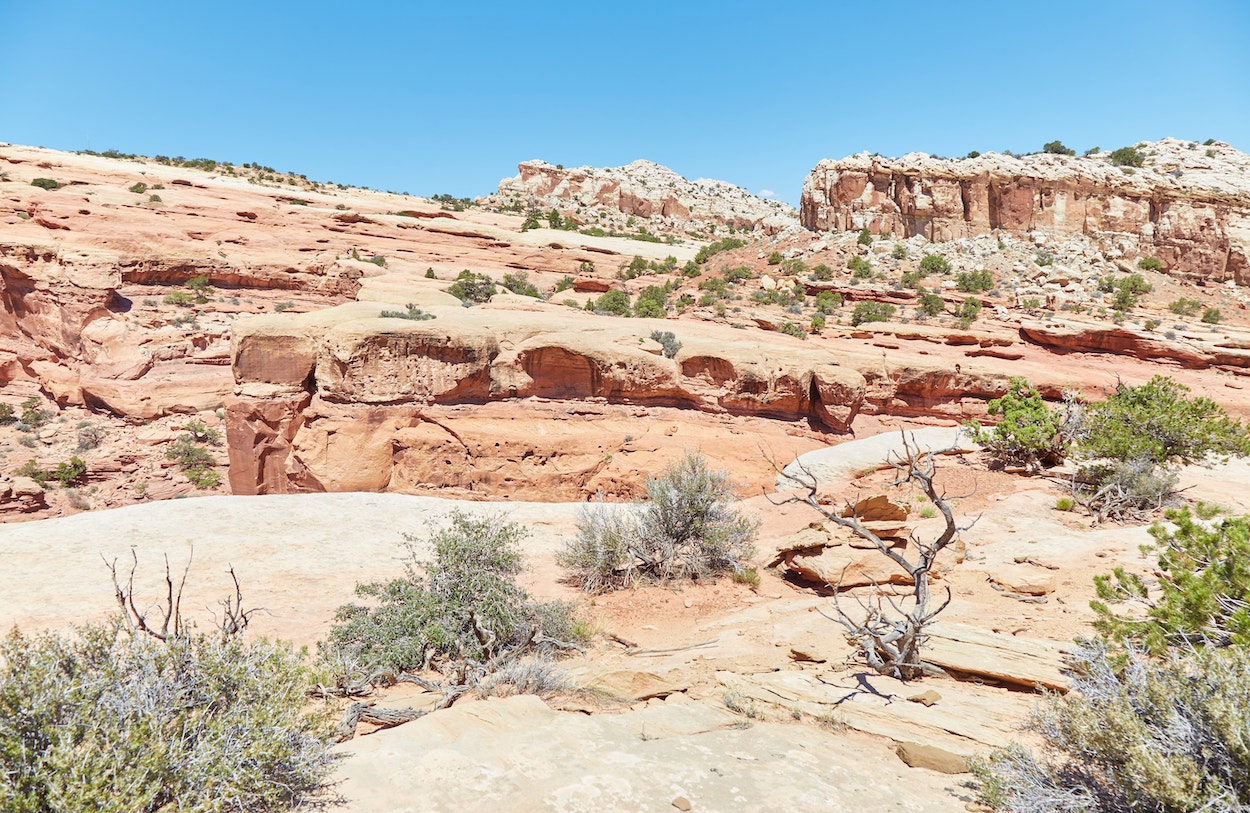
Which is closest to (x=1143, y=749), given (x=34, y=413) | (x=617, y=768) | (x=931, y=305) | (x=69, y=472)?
(x=617, y=768)

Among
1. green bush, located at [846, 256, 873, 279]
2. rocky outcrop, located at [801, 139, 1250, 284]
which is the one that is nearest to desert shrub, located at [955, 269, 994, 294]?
green bush, located at [846, 256, 873, 279]

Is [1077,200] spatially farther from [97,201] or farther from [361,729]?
[97,201]

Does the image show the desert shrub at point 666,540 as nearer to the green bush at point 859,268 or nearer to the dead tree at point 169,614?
the dead tree at point 169,614

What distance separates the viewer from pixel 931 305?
83.9ft

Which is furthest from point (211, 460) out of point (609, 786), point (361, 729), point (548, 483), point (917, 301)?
point (917, 301)

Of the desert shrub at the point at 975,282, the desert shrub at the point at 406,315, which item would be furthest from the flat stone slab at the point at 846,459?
the desert shrub at the point at 975,282

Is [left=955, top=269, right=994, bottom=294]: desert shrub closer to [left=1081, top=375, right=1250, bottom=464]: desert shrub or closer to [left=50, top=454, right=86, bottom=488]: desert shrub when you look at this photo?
[left=1081, top=375, right=1250, bottom=464]: desert shrub

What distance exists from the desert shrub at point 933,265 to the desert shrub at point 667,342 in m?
21.9

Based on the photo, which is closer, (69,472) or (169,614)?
(169,614)

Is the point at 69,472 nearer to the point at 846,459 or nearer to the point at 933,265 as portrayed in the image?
Answer: the point at 846,459

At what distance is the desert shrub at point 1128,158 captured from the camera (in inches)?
1601

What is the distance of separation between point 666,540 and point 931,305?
68.4ft

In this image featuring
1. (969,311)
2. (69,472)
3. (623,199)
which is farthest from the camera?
(623,199)

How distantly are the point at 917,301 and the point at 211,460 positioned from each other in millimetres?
27738
